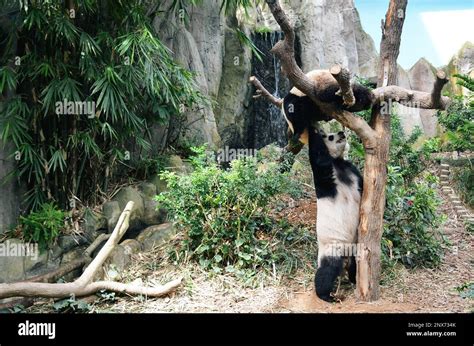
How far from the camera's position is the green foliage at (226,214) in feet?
17.7

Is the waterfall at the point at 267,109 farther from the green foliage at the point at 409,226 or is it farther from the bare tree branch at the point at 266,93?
the bare tree branch at the point at 266,93

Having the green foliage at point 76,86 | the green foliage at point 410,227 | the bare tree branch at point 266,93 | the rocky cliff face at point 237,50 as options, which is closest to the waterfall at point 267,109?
the rocky cliff face at point 237,50

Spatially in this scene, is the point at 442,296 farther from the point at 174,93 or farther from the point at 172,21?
the point at 172,21

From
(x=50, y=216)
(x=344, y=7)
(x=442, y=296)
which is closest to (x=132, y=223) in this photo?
(x=50, y=216)

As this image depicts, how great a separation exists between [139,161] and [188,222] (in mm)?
1668

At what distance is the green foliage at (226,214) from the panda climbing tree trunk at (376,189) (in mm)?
1105

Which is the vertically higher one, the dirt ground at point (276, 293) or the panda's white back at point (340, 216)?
the panda's white back at point (340, 216)

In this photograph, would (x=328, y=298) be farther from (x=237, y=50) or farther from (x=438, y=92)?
(x=237, y=50)

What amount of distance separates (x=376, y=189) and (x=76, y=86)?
11.2ft

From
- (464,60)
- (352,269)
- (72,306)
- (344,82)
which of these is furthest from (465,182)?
(72,306)

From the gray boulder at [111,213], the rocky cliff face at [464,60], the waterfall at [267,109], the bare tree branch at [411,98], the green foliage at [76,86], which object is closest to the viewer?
the bare tree branch at [411,98]

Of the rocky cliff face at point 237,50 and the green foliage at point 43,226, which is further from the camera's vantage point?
the rocky cliff face at point 237,50

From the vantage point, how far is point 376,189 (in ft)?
14.7
